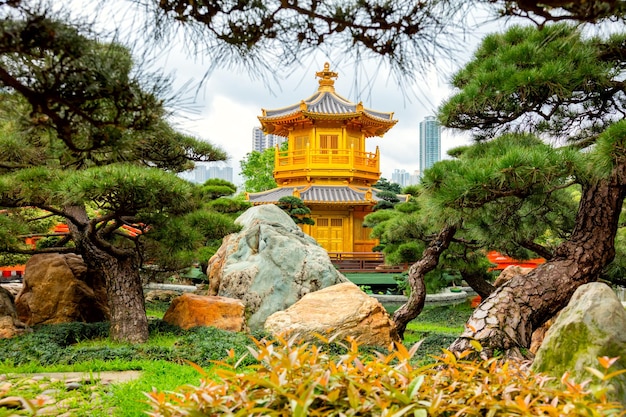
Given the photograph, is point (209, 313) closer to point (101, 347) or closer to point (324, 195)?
point (101, 347)

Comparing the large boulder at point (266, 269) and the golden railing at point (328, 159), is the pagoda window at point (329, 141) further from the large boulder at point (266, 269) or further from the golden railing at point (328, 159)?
the large boulder at point (266, 269)

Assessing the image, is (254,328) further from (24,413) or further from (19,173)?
(24,413)

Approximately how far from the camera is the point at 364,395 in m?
1.80

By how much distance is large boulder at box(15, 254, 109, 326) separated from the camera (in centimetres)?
661

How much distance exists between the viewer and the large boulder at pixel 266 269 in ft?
22.3

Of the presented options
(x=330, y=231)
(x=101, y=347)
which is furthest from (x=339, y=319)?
(x=330, y=231)

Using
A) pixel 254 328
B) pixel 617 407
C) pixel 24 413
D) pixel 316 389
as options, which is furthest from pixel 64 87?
pixel 254 328

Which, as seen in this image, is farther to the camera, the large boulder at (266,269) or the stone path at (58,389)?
the large boulder at (266,269)

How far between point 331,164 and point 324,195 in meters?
1.26

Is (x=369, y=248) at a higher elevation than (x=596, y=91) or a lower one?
lower

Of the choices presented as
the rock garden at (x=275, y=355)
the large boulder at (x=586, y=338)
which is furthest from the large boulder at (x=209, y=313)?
the large boulder at (x=586, y=338)

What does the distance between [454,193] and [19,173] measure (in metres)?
3.87

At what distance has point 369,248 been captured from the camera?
1903cm

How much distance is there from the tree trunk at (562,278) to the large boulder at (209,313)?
2.93 meters
